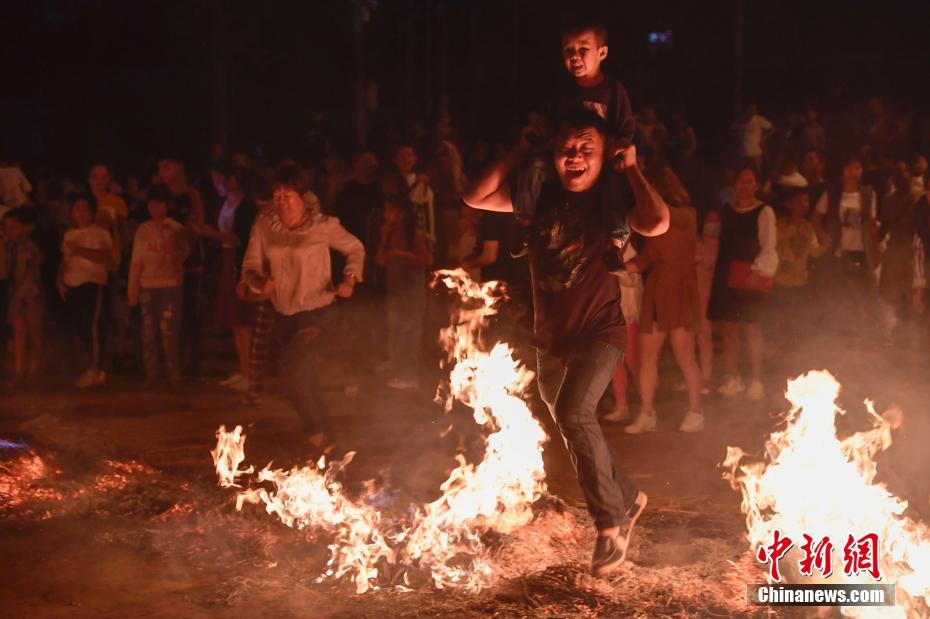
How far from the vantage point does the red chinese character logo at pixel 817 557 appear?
5.43m

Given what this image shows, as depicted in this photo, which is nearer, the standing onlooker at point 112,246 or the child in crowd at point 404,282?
the child in crowd at point 404,282

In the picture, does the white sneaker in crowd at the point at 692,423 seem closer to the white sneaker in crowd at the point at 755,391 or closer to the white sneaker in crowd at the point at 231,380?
the white sneaker in crowd at the point at 755,391

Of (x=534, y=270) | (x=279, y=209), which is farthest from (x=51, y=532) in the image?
(x=534, y=270)

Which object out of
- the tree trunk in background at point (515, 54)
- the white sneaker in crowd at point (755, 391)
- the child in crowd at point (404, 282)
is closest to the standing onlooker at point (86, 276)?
the child in crowd at point (404, 282)

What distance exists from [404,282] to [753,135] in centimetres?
1047

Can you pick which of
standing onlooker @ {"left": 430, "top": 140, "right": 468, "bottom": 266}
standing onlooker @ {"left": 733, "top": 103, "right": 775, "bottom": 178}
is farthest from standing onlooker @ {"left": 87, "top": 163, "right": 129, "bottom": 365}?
standing onlooker @ {"left": 733, "top": 103, "right": 775, "bottom": 178}

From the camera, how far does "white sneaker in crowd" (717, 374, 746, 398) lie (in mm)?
10755

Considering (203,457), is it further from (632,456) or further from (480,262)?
(632,456)

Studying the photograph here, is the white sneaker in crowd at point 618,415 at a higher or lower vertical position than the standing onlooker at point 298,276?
lower

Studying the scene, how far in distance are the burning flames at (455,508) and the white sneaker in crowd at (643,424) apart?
2617 millimetres

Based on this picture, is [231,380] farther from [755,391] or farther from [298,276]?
[755,391]

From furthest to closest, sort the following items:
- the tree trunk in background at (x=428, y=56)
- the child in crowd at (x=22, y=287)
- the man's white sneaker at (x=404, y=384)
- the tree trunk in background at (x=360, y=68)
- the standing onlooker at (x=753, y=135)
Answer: the tree trunk in background at (x=428, y=56) < the tree trunk in background at (x=360, y=68) < the standing onlooker at (x=753, y=135) < the child in crowd at (x=22, y=287) < the man's white sneaker at (x=404, y=384)

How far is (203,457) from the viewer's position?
8719 millimetres

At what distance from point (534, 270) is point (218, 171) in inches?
299
